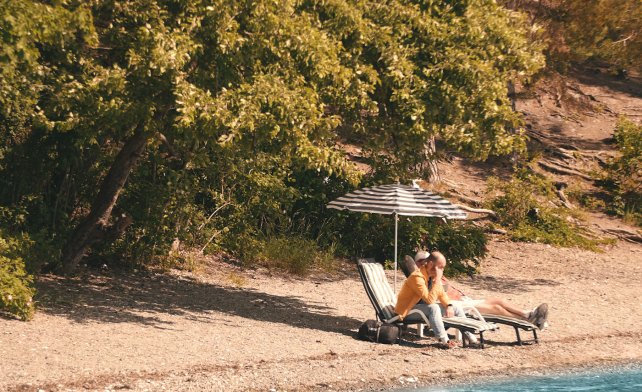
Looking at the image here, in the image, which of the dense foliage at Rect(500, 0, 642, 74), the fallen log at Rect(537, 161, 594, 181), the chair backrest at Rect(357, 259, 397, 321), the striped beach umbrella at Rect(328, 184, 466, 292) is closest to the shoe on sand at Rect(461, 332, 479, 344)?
the chair backrest at Rect(357, 259, 397, 321)

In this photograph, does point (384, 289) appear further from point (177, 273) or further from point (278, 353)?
point (177, 273)

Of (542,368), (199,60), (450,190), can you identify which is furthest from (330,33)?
(450,190)

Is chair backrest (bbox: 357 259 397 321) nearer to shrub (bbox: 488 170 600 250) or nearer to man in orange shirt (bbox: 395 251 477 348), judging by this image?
man in orange shirt (bbox: 395 251 477 348)

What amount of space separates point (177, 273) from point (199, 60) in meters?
4.90

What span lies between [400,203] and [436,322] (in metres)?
1.94

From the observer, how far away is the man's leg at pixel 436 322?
1228 centimetres

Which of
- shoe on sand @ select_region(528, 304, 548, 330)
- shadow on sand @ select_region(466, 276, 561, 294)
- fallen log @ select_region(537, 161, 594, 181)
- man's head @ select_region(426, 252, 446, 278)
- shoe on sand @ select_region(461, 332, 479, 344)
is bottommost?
shoe on sand @ select_region(461, 332, 479, 344)

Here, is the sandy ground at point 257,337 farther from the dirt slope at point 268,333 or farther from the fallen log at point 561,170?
the fallen log at point 561,170

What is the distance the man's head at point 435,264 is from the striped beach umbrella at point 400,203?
952 millimetres

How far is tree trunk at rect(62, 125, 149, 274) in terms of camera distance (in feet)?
46.8

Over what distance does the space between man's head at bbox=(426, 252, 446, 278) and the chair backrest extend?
2.42 ft

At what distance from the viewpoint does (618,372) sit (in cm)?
1203

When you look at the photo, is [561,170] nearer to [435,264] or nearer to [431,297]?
[435,264]

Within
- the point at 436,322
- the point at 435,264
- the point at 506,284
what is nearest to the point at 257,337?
the point at 436,322
